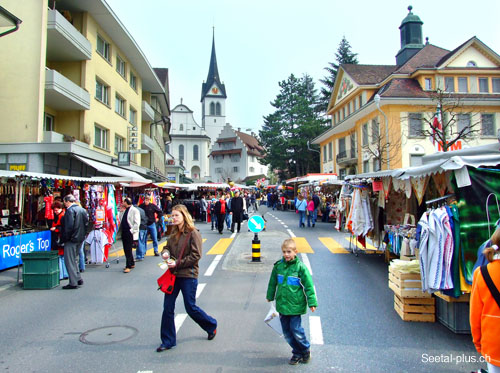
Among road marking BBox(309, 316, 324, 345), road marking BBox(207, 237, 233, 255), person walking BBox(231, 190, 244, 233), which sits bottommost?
road marking BBox(309, 316, 324, 345)

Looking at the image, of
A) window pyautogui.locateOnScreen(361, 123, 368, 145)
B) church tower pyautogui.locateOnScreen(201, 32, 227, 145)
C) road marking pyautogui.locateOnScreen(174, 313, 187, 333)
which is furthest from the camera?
church tower pyautogui.locateOnScreen(201, 32, 227, 145)

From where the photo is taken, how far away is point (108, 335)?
472 cm

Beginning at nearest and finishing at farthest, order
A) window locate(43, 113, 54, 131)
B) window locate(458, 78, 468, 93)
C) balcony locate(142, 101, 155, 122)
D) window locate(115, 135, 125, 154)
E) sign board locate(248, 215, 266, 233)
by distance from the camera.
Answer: sign board locate(248, 215, 266, 233) < window locate(43, 113, 54, 131) < window locate(115, 135, 125, 154) < window locate(458, 78, 468, 93) < balcony locate(142, 101, 155, 122)

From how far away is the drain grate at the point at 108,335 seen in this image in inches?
178

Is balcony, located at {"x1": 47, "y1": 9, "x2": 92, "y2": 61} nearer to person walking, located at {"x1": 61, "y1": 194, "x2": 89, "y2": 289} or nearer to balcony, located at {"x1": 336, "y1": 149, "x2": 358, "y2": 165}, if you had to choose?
person walking, located at {"x1": 61, "y1": 194, "x2": 89, "y2": 289}

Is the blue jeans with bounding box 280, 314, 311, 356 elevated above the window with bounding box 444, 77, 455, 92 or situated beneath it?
situated beneath

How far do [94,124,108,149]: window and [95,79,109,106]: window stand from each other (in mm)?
1661

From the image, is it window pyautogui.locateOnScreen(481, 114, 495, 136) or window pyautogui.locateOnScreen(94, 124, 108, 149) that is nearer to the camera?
window pyautogui.locateOnScreen(94, 124, 108, 149)

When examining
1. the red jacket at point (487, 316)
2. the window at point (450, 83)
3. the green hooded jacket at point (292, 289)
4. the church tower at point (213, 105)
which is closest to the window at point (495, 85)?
the window at point (450, 83)

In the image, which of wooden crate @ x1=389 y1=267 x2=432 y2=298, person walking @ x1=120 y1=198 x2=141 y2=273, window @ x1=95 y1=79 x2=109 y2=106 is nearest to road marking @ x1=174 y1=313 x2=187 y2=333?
wooden crate @ x1=389 y1=267 x2=432 y2=298

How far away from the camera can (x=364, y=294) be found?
664 centimetres

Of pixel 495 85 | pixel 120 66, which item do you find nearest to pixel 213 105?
pixel 120 66

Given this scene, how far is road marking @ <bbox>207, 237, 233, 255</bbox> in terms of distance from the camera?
11479 millimetres

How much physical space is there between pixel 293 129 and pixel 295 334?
48589 millimetres
